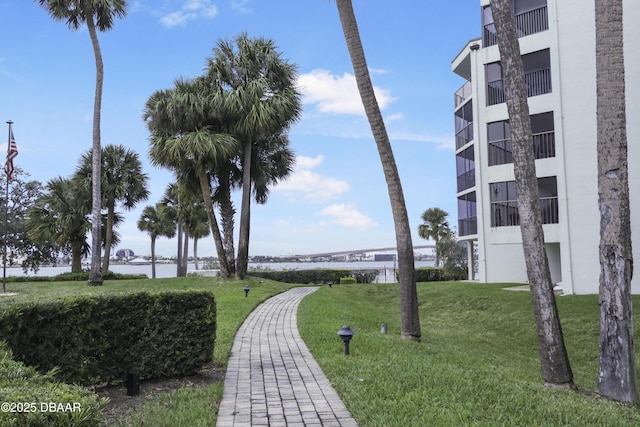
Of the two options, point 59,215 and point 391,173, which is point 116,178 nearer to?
point 59,215

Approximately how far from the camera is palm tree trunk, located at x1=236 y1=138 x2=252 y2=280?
23.3m

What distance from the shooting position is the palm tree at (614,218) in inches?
258

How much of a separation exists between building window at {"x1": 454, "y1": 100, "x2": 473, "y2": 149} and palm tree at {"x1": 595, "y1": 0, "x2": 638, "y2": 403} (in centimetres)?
2113

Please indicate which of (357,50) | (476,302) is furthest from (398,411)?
(476,302)

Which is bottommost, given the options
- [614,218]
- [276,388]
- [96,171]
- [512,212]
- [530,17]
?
[276,388]

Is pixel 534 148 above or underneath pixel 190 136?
underneath

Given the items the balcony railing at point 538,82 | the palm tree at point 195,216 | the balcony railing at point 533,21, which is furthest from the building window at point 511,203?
the palm tree at point 195,216

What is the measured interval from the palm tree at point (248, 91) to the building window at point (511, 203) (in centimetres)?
1000

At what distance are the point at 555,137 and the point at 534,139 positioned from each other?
216 cm

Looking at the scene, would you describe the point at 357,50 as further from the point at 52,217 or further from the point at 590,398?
the point at 52,217

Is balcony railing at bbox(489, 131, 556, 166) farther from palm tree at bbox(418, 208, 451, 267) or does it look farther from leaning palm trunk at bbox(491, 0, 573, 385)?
palm tree at bbox(418, 208, 451, 267)

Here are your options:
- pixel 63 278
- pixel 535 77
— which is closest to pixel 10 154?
pixel 63 278

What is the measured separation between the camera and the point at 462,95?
29578 millimetres

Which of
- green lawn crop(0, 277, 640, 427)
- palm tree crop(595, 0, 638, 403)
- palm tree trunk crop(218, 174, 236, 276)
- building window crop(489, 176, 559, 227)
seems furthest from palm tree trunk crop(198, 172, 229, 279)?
palm tree crop(595, 0, 638, 403)
